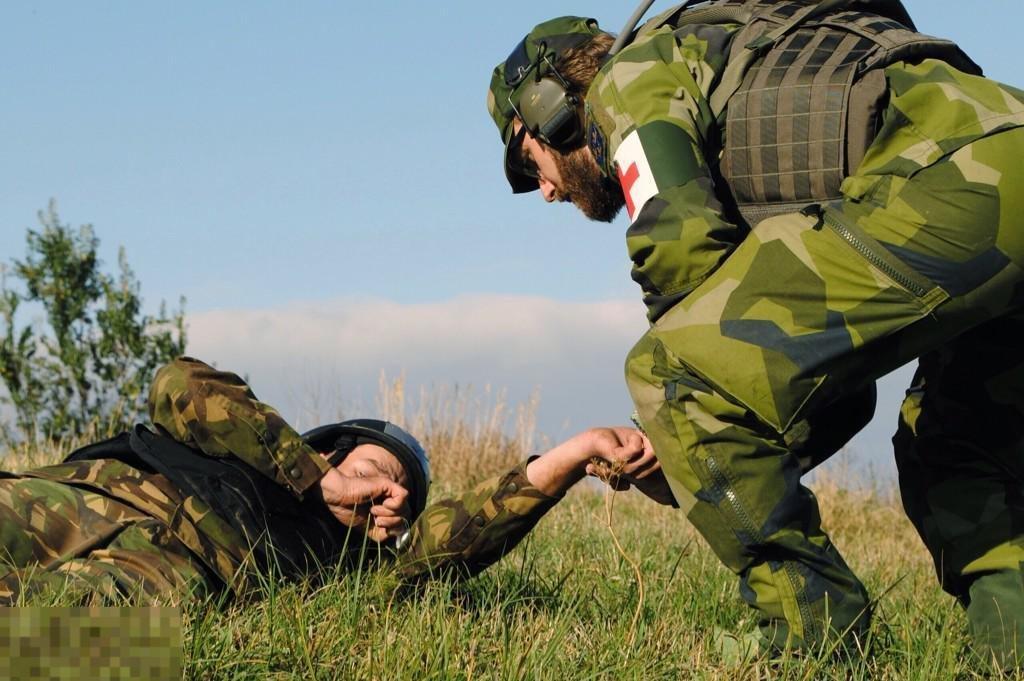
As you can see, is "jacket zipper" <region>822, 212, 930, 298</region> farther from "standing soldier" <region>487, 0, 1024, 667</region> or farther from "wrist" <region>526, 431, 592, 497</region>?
"wrist" <region>526, 431, 592, 497</region>

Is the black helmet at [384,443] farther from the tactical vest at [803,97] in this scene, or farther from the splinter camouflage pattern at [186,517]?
the tactical vest at [803,97]

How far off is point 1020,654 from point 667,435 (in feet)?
4.09

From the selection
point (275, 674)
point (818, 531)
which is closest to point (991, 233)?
point (818, 531)

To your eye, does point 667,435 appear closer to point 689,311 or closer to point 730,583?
point 689,311

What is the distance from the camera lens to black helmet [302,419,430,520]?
427 cm

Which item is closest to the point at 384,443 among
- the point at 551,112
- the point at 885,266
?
the point at 551,112

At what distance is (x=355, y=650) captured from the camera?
9.92 feet

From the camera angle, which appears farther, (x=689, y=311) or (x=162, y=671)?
(x=689, y=311)

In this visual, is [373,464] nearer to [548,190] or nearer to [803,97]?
[548,190]

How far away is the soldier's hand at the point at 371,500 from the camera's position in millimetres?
3977

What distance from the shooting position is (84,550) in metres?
3.64

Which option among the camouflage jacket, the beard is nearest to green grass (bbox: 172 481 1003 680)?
the camouflage jacket

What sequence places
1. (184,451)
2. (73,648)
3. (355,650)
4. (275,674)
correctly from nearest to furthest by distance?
(73,648) < (275,674) < (355,650) < (184,451)

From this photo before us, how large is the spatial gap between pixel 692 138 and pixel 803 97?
300 millimetres
